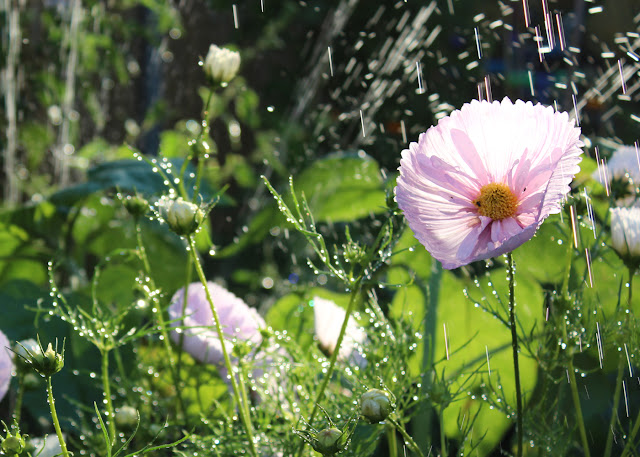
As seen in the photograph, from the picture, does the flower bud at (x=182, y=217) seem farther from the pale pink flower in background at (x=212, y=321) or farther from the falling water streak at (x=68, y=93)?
the falling water streak at (x=68, y=93)

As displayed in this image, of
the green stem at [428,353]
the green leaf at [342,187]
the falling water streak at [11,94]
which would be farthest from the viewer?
the falling water streak at [11,94]

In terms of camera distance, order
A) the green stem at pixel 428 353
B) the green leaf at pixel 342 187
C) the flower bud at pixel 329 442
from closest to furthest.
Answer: the flower bud at pixel 329 442
the green stem at pixel 428 353
the green leaf at pixel 342 187

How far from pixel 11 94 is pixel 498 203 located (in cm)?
79

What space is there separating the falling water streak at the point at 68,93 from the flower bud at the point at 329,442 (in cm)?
76

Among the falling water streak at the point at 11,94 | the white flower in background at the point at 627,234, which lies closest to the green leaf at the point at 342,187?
the white flower in background at the point at 627,234

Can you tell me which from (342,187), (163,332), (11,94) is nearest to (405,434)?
(163,332)

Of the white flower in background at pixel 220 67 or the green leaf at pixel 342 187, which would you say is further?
the green leaf at pixel 342 187

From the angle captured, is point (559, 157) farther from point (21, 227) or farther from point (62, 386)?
point (21, 227)

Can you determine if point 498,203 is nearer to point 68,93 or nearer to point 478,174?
point 478,174

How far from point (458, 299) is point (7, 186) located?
707 millimetres

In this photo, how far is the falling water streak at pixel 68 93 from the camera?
2.95 ft

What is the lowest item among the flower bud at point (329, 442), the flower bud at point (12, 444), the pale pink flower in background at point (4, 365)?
the flower bud at point (12, 444)

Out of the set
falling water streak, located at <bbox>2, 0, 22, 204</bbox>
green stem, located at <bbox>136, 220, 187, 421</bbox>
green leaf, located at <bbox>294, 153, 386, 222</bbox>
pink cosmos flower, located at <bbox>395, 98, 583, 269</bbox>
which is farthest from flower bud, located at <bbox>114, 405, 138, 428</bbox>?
falling water streak, located at <bbox>2, 0, 22, 204</bbox>

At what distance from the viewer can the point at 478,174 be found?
22 centimetres
